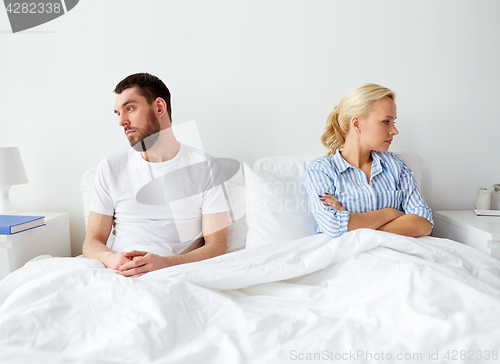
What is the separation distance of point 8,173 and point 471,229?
216 centimetres

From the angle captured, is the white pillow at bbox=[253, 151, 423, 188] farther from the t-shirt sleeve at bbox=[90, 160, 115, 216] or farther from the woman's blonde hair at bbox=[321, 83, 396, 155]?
the t-shirt sleeve at bbox=[90, 160, 115, 216]

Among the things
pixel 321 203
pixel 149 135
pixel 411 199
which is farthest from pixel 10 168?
pixel 411 199

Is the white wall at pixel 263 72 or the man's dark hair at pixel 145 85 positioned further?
the white wall at pixel 263 72

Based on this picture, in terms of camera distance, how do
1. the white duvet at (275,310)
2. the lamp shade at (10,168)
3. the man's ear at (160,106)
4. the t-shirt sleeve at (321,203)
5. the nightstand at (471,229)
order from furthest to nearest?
1. the lamp shade at (10,168)
2. the man's ear at (160,106)
3. the nightstand at (471,229)
4. the t-shirt sleeve at (321,203)
5. the white duvet at (275,310)

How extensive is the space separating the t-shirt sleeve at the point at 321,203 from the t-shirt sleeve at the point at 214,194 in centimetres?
37

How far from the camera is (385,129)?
154cm

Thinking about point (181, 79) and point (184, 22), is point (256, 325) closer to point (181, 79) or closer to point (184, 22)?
point (181, 79)

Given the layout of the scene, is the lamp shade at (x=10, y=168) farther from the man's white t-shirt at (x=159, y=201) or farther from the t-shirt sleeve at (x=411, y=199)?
the t-shirt sleeve at (x=411, y=199)

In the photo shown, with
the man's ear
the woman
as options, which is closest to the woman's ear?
the woman

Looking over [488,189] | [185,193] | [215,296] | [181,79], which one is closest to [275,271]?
[215,296]

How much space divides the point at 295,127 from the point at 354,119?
1.35 ft

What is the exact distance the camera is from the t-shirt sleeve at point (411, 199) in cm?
148

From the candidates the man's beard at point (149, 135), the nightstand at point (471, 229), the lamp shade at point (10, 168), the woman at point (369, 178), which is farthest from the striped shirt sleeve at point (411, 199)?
the lamp shade at point (10, 168)

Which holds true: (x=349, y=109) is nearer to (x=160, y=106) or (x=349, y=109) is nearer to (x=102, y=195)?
(x=160, y=106)
